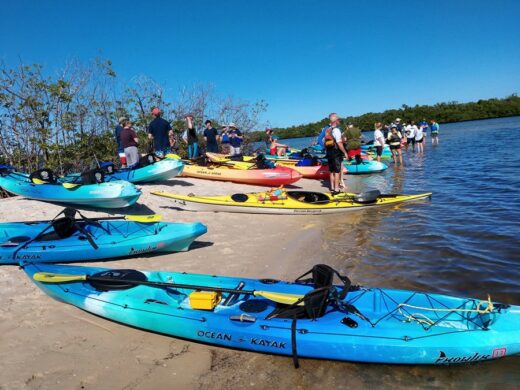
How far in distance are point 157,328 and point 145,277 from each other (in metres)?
0.72

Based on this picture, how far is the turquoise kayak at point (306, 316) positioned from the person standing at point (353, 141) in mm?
10426

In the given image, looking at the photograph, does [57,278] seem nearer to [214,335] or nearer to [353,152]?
[214,335]

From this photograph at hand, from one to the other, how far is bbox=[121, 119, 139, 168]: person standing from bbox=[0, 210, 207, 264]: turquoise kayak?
154 inches

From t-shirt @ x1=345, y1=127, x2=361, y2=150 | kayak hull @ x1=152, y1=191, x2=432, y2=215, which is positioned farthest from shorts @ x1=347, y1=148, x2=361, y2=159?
kayak hull @ x1=152, y1=191, x2=432, y2=215

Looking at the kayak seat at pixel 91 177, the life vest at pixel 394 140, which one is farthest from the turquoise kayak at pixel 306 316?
the life vest at pixel 394 140

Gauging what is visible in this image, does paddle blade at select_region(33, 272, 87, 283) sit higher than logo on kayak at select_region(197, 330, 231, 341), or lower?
higher

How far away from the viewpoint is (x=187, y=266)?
5.35 meters

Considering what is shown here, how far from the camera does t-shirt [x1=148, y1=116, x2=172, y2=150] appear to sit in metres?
10.4

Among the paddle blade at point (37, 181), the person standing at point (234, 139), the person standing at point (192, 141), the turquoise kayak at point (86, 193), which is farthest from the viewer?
the person standing at point (234, 139)

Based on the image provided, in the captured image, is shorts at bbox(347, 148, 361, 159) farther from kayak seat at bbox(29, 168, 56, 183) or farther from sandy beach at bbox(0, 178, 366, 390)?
kayak seat at bbox(29, 168, 56, 183)

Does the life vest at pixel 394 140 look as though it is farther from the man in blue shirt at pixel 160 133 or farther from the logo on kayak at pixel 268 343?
the logo on kayak at pixel 268 343

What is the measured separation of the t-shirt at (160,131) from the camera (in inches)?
410

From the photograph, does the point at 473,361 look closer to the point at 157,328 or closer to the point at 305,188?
the point at 157,328

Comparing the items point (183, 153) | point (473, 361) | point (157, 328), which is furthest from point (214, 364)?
point (183, 153)
